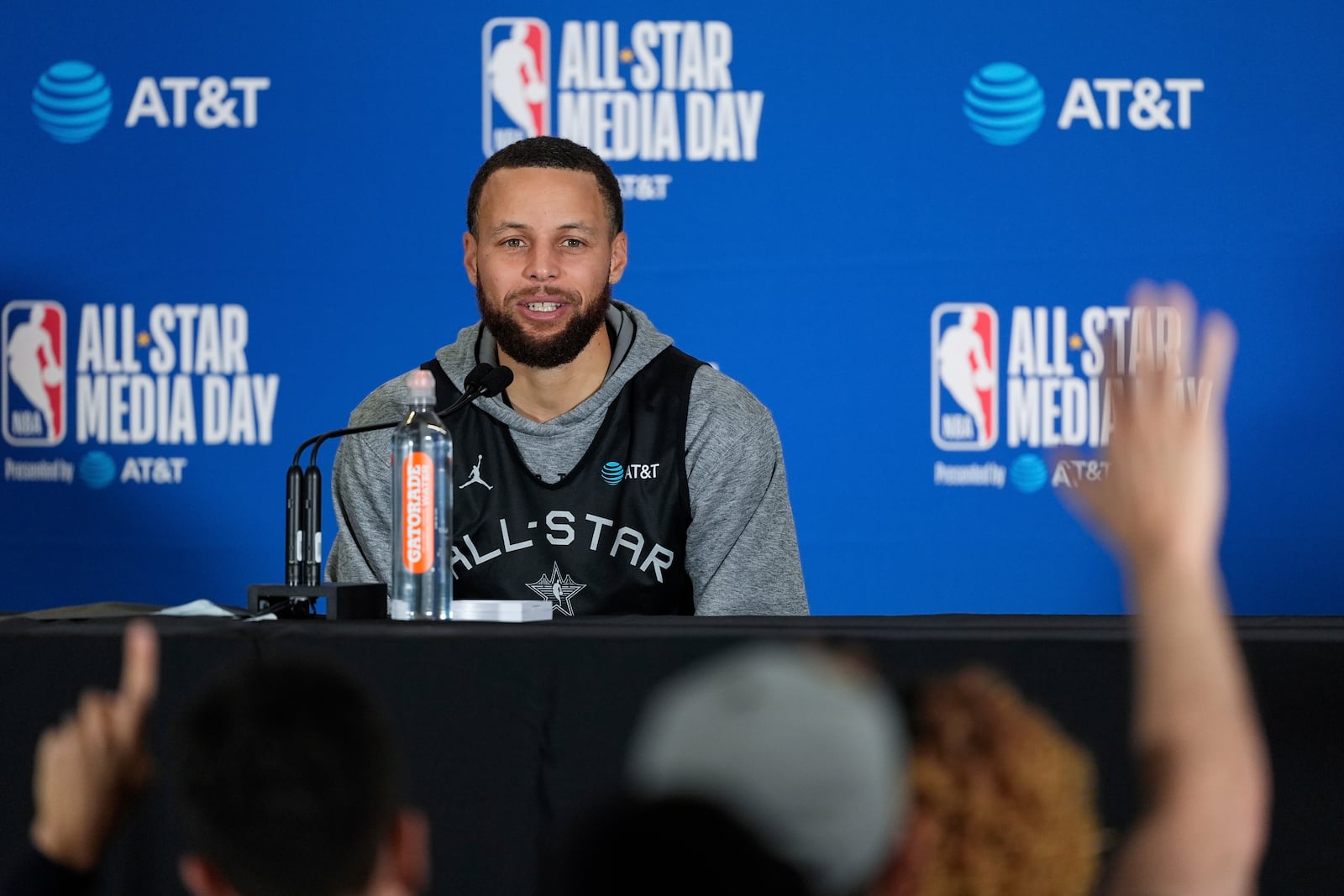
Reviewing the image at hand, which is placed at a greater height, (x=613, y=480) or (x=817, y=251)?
(x=817, y=251)

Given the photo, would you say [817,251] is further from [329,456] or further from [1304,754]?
[1304,754]

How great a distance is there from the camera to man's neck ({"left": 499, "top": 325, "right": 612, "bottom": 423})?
7.39 feet

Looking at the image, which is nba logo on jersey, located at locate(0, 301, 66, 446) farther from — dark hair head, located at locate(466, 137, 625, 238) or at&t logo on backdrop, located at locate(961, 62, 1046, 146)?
at&t logo on backdrop, located at locate(961, 62, 1046, 146)

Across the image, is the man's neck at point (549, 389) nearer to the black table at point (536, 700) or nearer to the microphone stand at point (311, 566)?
the microphone stand at point (311, 566)

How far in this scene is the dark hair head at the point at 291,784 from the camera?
520 mm

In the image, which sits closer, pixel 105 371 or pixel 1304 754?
pixel 1304 754

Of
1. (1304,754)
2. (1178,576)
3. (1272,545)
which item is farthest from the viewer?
(1272,545)

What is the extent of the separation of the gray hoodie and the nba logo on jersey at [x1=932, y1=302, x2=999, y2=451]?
952 mm

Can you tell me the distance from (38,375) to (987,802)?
321 centimetres

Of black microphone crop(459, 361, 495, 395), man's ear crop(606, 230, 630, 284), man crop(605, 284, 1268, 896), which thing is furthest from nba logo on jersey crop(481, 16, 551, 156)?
man crop(605, 284, 1268, 896)

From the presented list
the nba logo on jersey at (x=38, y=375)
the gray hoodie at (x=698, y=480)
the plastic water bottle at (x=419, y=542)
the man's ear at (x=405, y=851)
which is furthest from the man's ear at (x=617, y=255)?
the man's ear at (x=405, y=851)

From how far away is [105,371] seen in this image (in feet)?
10.6

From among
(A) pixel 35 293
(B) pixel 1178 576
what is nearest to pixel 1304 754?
(B) pixel 1178 576

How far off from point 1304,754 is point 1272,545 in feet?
6.79
